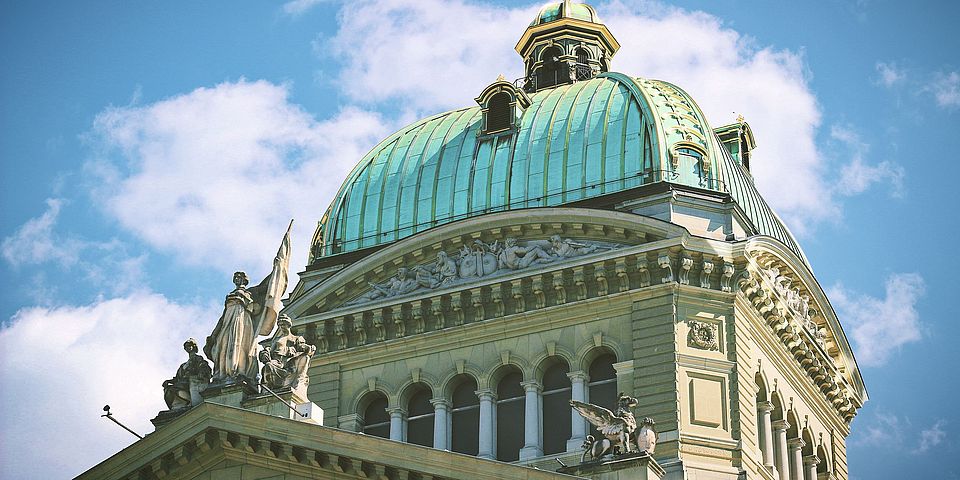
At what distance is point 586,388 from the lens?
2190 inches

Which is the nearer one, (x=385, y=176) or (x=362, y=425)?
(x=362, y=425)

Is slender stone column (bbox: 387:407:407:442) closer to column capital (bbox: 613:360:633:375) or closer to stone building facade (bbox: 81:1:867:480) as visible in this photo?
stone building facade (bbox: 81:1:867:480)

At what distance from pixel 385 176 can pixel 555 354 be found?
10487 mm

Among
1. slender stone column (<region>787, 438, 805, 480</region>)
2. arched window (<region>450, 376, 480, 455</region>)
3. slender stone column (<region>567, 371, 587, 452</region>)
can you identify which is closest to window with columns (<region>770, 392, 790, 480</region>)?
slender stone column (<region>787, 438, 805, 480</region>)

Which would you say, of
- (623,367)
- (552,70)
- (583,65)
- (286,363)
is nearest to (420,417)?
(623,367)

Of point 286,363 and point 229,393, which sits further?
point 286,363

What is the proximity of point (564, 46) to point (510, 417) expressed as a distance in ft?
58.3

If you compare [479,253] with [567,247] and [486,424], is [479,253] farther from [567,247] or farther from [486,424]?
[486,424]

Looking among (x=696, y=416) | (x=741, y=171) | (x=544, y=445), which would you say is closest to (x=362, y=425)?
(x=544, y=445)

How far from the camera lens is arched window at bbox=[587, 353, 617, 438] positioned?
55.2 metres

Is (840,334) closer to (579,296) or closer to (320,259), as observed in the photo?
(579,296)

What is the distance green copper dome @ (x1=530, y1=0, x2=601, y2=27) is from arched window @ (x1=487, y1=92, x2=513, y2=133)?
8591 mm

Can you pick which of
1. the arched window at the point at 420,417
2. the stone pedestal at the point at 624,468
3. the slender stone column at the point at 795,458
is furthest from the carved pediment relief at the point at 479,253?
the stone pedestal at the point at 624,468

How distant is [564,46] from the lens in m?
69.8
